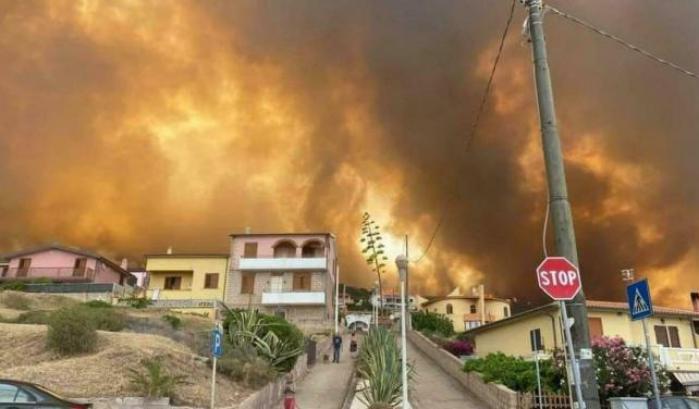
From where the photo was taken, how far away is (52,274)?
55.2 metres

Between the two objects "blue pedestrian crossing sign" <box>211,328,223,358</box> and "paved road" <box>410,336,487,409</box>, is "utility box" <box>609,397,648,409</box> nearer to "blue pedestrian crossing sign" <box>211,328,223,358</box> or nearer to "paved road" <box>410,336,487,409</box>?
"paved road" <box>410,336,487,409</box>

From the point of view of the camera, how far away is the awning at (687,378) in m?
25.9

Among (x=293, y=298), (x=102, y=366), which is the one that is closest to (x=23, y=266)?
(x=293, y=298)

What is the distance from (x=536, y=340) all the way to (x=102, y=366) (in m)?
22.4

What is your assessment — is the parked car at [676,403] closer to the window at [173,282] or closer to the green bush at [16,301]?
the green bush at [16,301]

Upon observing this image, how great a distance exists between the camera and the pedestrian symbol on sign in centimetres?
811

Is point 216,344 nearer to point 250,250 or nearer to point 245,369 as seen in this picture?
point 245,369

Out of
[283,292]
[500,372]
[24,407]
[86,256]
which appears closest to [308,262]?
[283,292]

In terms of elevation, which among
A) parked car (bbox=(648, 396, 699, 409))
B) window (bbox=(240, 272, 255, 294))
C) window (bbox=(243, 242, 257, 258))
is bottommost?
parked car (bbox=(648, 396, 699, 409))

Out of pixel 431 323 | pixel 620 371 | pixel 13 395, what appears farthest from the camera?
pixel 431 323

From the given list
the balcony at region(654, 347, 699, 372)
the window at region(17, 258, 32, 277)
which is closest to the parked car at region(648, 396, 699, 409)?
the balcony at region(654, 347, 699, 372)

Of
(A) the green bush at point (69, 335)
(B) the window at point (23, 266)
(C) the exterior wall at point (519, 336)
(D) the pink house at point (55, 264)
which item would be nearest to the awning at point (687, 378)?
(C) the exterior wall at point (519, 336)

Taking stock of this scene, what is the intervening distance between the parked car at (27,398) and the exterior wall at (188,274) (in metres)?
45.1

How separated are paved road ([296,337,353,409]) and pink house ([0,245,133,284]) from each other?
113ft
